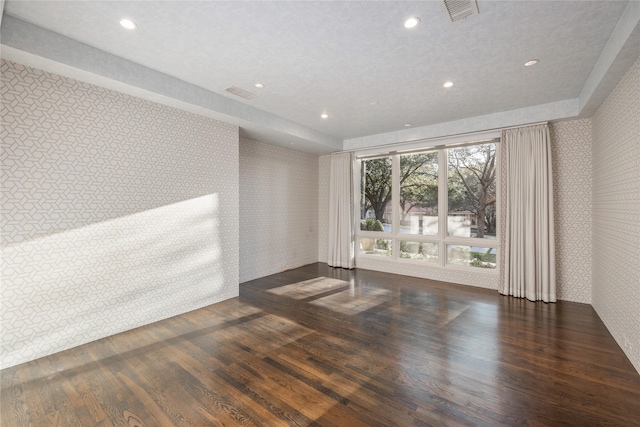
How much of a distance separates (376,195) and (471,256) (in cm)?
224

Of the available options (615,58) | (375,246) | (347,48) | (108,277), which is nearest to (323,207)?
(375,246)

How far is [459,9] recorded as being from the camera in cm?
221

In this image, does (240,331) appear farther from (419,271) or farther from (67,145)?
(419,271)

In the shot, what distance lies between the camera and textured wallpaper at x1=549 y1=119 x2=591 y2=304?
4.16m

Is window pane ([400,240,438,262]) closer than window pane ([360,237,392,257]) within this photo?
Yes

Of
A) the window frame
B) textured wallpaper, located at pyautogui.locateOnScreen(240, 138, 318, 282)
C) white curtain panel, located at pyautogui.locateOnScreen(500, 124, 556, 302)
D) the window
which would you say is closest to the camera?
white curtain panel, located at pyautogui.locateOnScreen(500, 124, 556, 302)

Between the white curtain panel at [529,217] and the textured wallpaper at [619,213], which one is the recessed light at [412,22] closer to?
the textured wallpaper at [619,213]

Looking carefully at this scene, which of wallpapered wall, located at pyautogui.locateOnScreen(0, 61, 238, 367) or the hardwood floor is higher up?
wallpapered wall, located at pyautogui.locateOnScreen(0, 61, 238, 367)

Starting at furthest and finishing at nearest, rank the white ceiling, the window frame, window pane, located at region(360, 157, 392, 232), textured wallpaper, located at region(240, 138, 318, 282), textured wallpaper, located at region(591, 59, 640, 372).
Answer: window pane, located at region(360, 157, 392, 232)
textured wallpaper, located at region(240, 138, 318, 282)
the window frame
textured wallpaper, located at region(591, 59, 640, 372)
the white ceiling

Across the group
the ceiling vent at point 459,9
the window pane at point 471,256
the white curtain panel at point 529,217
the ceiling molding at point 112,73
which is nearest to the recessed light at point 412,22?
the ceiling vent at point 459,9

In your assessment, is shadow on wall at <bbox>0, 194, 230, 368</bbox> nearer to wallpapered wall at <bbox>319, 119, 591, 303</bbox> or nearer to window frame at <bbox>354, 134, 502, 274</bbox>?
window frame at <bbox>354, 134, 502, 274</bbox>

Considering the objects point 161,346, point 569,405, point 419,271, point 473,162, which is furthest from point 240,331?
point 473,162

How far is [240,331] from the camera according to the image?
3.22 m

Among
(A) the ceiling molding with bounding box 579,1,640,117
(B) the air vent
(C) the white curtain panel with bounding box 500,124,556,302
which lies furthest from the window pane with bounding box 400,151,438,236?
(B) the air vent
